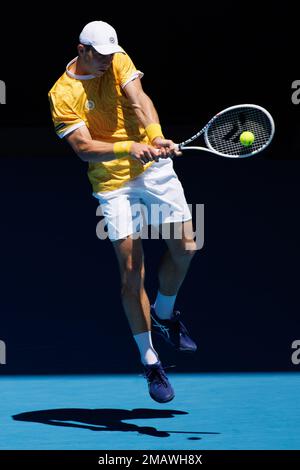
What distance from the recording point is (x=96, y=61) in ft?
19.1

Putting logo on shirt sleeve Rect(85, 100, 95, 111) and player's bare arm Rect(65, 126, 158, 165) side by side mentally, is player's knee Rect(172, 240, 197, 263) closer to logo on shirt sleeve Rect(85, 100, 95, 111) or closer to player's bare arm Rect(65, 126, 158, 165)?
player's bare arm Rect(65, 126, 158, 165)

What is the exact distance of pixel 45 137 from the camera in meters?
13.0

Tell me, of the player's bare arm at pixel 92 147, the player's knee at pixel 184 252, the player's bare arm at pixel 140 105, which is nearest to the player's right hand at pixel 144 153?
the player's bare arm at pixel 92 147

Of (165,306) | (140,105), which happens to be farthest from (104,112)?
(165,306)

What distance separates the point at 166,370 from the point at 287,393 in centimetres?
85

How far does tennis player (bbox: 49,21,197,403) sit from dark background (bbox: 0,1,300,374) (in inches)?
31.4

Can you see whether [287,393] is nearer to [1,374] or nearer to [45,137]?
[1,374]

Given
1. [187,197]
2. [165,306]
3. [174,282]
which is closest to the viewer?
[174,282]

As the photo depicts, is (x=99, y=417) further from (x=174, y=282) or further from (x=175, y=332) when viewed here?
(x=174, y=282)

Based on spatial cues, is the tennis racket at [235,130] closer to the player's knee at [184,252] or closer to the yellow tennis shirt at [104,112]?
the yellow tennis shirt at [104,112]

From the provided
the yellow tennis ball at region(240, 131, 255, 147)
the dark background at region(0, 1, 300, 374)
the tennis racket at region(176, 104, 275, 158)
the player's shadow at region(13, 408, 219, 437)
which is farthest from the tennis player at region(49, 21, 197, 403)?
the dark background at region(0, 1, 300, 374)

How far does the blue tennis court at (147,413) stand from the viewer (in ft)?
17.1

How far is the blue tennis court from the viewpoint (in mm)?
5207

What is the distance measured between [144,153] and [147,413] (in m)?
1.30
